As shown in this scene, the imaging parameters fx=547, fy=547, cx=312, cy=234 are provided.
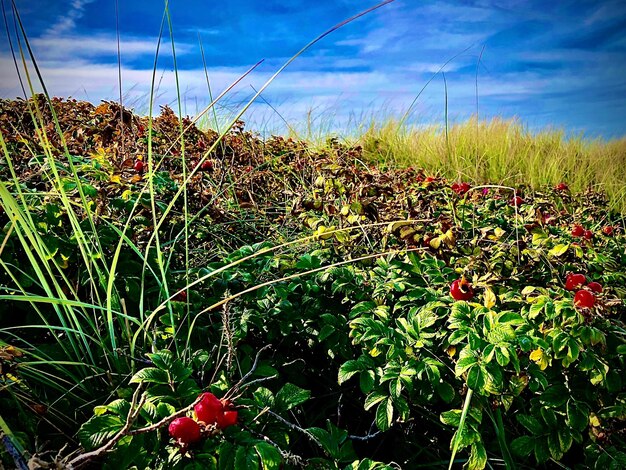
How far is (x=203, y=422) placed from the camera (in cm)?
122

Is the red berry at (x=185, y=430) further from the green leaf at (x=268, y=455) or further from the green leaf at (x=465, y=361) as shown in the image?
the green leaf at (x=465, y=361)

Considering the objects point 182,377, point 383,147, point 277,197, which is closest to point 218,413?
point 182,377

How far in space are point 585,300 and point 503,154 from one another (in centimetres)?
540

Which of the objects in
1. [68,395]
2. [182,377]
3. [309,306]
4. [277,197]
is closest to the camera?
[182,377]

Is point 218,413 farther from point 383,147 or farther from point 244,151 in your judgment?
point 383,147

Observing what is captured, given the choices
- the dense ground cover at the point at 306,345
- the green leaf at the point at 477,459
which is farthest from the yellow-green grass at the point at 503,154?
the green leaf at the point at 477,459

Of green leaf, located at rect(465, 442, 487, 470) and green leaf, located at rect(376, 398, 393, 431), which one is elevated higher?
green leaf, located at rect(376, 398, 393, 431)

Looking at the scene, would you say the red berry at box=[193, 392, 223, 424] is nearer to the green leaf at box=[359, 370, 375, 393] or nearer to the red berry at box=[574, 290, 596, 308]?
the green leaf at box=[359, 370, 375, 393]

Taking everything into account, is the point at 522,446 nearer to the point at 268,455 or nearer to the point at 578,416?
the point at 578,416

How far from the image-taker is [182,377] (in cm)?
142

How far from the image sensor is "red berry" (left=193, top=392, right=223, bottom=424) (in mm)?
1200

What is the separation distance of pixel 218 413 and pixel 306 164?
3.63m

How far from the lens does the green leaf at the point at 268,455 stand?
1.19 meters

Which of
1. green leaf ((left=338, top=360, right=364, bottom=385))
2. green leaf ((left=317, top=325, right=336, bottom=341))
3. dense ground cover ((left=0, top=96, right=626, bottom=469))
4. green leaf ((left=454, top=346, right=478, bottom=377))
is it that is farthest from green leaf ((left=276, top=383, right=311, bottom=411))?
green leaf ((left=454, top=346, right=478, bottom=377))
